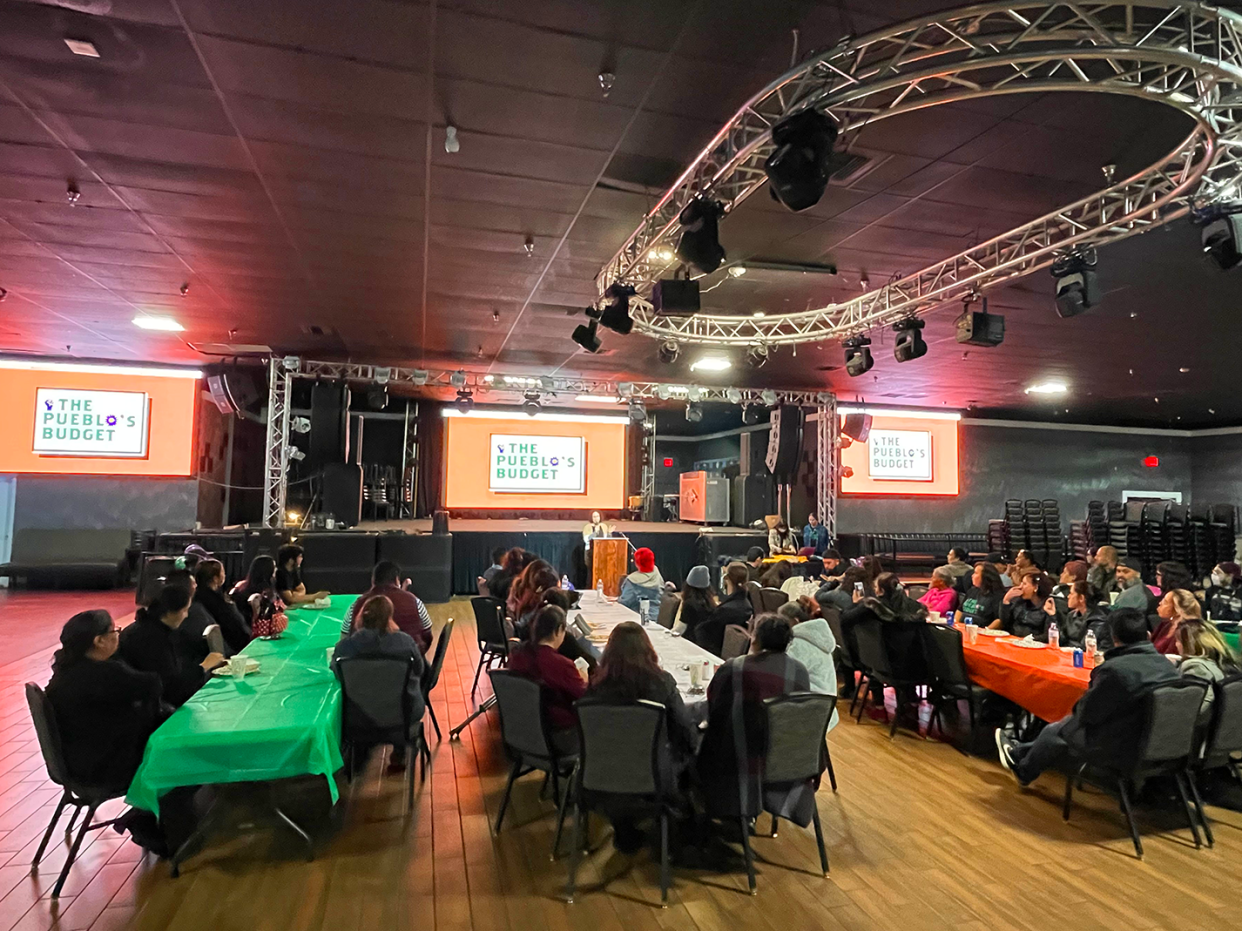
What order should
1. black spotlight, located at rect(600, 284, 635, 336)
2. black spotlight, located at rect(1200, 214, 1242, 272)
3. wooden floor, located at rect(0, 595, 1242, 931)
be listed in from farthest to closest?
1. black spotlight, located at rect(600, 284, 635, 336)
2. black spotlight, located at rect(1200, 214, 1242, 272)
3. wooden floor, located at rect(0, 595, 1242, 931)

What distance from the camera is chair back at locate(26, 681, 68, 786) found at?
8.78ft

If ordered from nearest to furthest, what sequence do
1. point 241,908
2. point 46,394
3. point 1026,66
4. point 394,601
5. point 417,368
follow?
point 241,908
point 1026,66
point 394,601
point 46,394
point 417,368

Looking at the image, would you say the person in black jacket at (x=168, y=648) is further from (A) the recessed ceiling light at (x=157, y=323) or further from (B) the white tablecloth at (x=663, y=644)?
(A) the recessed ceiling light at (x=157, y=323)

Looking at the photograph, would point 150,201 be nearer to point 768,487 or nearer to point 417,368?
point 417,368

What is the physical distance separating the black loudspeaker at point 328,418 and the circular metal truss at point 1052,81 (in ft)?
24.1

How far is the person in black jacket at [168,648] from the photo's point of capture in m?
3.41

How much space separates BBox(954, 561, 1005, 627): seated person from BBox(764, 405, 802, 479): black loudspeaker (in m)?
6.76

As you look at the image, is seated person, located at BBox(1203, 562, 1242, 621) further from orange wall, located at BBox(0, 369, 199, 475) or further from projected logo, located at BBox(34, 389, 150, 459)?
projected logo, located at BBox(34, 389, 150, 459)

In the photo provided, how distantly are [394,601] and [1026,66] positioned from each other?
15.3 ft

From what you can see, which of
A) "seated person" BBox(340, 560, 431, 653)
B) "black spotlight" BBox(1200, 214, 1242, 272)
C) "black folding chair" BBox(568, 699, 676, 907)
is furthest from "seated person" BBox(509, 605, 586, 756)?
"black spotlight" BBox(1200, 214, 1242, 272)

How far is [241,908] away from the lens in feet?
8.71

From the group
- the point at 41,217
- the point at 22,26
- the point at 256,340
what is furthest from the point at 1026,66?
the point at 256,340

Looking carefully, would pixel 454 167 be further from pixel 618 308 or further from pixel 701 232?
pixel 618 308

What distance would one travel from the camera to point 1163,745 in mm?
3182
